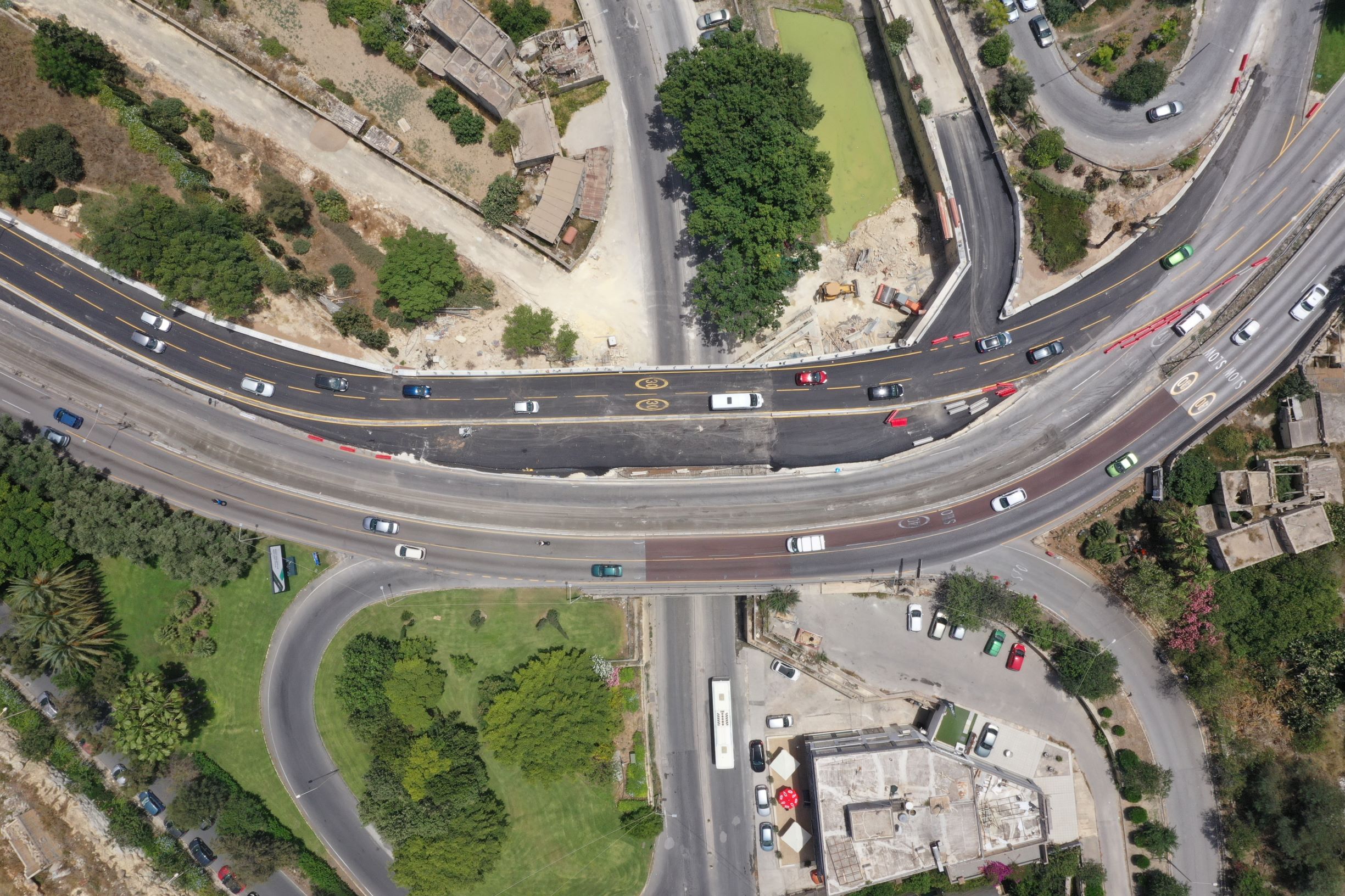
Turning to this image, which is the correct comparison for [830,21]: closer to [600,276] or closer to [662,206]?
[662,206]

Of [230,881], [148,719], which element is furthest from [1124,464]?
[230,881]

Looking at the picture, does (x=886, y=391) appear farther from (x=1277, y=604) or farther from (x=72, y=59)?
(x=72, y=59)

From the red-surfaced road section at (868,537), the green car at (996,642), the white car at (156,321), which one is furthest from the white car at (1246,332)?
the white car at (156,321)

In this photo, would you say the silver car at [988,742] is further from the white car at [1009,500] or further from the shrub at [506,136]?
the shrub at [506,136]

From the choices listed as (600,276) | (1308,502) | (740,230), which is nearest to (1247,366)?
(1308,502)

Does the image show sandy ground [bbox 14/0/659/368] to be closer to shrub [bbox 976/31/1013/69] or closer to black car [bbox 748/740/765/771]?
shrub [bbox 976/31/1013/69]

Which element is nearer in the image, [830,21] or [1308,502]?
[1308,502]

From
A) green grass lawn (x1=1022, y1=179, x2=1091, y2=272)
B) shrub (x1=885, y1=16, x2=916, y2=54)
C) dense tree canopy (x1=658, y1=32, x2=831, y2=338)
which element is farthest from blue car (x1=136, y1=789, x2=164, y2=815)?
shrub (x1=885, y1=16, x2=916, y2=54)
